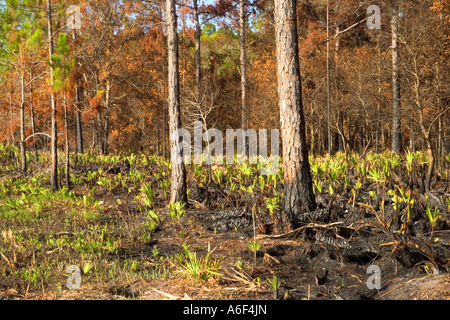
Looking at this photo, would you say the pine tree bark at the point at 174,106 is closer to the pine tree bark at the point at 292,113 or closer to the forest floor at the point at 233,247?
the forest floor at the point at 233,247

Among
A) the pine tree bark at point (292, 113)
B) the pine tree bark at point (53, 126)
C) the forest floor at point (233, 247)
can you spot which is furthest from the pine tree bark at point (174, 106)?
the pine tree bark at point (53, 126)

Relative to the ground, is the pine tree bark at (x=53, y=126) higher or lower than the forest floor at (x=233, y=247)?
higher

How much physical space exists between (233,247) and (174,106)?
3.49 m

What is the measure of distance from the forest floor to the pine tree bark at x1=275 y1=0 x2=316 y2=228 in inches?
17.4

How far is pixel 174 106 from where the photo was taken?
26.0 ft

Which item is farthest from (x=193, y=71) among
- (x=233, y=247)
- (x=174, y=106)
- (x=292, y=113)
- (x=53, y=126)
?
(x=233, y=247)

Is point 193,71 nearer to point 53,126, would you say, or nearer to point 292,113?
point 53,126

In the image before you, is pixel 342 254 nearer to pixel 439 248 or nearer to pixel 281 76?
pixel 439 248

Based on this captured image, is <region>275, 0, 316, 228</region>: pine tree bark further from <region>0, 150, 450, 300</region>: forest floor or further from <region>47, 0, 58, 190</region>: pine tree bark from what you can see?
<region>47, 0, 58, 190</region>: pine tree bark

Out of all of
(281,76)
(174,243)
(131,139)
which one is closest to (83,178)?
(174,243)

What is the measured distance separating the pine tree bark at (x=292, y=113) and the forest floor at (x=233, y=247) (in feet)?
1.45

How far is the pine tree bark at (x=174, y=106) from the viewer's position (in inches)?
313

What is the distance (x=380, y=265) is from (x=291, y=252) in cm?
110

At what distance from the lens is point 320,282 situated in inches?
166
